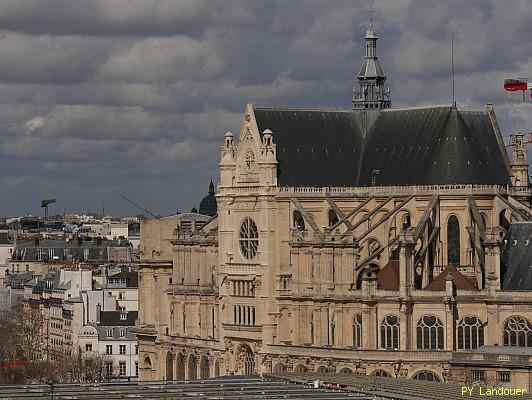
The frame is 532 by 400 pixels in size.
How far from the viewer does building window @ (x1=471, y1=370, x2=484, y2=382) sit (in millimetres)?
193125

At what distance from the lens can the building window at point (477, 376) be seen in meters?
193

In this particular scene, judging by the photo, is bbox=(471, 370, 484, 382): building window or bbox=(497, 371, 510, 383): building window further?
bbox=(471, 370, 484, 382): building window

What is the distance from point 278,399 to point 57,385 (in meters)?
18.8

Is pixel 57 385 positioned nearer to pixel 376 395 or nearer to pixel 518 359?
pixel 376 395

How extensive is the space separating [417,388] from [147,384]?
647 inches

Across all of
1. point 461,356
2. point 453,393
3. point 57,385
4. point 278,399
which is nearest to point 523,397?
point 453,393

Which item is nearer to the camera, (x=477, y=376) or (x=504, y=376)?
(x=504, y=376)

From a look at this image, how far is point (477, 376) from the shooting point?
194 metres

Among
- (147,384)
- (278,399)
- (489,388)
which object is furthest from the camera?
(489,388)

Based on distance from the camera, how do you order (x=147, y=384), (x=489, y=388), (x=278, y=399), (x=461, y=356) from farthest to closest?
(x=461, y=356) → (x=489, y=388) → (x=147, y=384) → (x=278, y=399)

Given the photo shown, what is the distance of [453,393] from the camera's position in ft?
507

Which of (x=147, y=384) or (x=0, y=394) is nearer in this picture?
(x=0, y=394)

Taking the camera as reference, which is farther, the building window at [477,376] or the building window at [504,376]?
the building window at [477,376]

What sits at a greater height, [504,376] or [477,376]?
[477,376]
